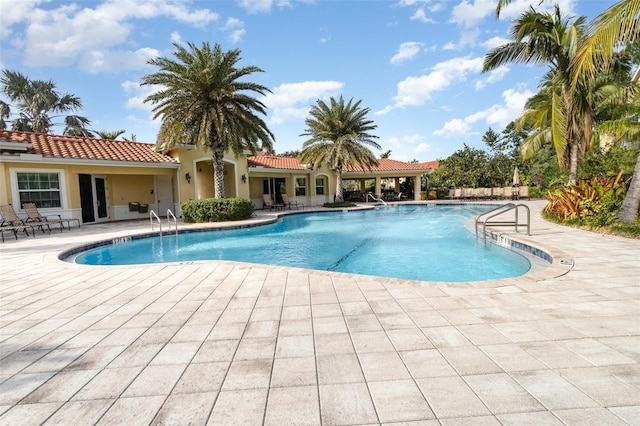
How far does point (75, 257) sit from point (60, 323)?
19.4 feet

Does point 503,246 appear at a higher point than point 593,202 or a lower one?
lower

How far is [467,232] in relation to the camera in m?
11.9

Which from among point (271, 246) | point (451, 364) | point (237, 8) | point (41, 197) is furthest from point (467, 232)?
point (41, 197)

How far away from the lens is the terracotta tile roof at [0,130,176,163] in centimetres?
1322

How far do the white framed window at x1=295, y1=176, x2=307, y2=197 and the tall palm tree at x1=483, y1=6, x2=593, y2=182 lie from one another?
16.7m

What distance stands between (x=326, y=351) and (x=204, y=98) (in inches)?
555

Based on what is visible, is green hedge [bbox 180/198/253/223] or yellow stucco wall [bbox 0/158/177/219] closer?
yellow stucco wall [bbox 0/158/177/219]

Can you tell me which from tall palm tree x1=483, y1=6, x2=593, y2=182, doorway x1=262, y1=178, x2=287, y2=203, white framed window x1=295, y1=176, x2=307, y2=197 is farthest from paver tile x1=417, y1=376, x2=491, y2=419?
white framed window x1=295, y1=176, x2=307, y2=197

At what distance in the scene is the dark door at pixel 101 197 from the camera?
Result: 16172 millimetres

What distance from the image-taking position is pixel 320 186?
2744 centimetres

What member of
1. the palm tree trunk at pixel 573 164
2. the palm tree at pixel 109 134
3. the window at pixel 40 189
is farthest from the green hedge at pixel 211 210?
the palm tree at pixel 109 134

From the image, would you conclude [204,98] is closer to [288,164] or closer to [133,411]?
[288,164]

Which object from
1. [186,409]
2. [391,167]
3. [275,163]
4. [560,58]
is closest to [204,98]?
[275,163]

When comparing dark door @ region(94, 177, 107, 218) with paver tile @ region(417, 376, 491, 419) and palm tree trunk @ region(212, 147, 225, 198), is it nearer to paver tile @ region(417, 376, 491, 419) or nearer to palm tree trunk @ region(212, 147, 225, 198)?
palm tree trunk @ region(212, 147, 225, 198)
